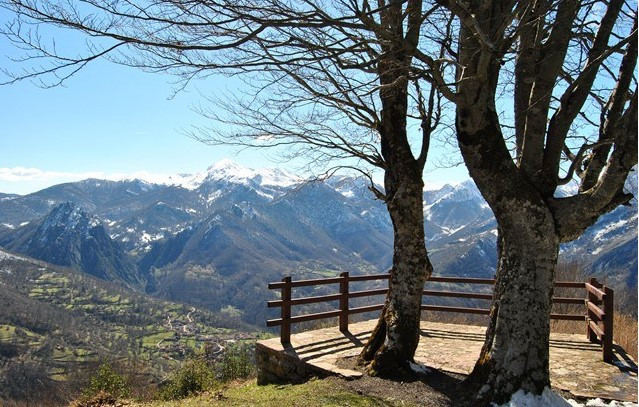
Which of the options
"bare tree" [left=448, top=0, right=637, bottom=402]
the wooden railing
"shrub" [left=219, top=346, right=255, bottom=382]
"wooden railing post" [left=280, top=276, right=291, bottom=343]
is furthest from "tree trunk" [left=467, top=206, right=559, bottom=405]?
"shrub" [left=219, top=346, right=255, bottom=382]

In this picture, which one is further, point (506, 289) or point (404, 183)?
point (404, 183)

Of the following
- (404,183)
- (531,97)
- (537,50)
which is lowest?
(404,183)

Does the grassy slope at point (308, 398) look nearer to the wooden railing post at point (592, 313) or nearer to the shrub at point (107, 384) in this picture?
the shrub at point (107, 384)

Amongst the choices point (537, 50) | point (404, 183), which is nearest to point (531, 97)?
point (537, 50)

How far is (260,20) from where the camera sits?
509 centimetres

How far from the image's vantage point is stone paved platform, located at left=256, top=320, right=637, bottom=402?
7402 mm

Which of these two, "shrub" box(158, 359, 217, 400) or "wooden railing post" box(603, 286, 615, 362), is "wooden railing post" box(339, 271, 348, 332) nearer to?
"shrub" box(158, 359, 217, 400)

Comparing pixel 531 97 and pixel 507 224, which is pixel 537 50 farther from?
pixel 507 224

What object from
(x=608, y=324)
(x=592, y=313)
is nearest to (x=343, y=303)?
(x=592, y=313)

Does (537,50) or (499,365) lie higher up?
(537,50)

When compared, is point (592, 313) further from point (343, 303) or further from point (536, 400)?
point (343, 303)

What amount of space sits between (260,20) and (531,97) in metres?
3.77

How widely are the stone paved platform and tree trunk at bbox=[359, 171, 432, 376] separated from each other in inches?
25.1

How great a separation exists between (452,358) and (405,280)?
2209 millimetres
